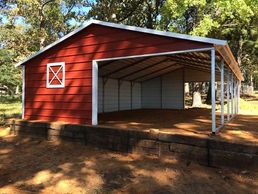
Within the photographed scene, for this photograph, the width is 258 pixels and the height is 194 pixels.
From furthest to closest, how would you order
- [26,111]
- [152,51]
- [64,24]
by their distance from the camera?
[64,24] → [26,111] → [152,51]

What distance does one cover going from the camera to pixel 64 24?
24500 millimetres

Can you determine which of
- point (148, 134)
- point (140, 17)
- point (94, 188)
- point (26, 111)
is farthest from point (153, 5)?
point (94, 188)

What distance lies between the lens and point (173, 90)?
1650 cm

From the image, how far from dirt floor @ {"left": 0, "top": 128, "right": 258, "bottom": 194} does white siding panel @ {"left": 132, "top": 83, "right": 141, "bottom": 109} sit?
988 centimetres

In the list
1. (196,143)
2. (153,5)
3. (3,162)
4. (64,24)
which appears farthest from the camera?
(64,24)

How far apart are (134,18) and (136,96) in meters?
7.66

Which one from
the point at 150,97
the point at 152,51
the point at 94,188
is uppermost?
the point at 152,51

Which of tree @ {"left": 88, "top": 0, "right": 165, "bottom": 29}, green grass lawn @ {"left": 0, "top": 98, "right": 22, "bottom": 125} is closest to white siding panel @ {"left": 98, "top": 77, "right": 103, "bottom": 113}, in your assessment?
green grass lawn @ {"left": 0, "top": 98, "right": 22, "bottom": 125}

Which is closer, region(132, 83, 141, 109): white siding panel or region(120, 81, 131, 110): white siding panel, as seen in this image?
region(120, 81, 131, 110): white siding panel

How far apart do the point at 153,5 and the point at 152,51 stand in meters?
14.6

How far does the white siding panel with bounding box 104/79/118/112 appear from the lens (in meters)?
13.5

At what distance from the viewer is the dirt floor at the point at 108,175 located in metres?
4.50

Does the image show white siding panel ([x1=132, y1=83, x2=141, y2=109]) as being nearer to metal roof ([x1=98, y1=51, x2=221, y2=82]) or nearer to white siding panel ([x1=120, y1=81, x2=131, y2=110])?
white siding panel ([x1=120, y1=81, x2=131, y2=110])

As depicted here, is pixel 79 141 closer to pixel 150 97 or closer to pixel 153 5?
pixel 150 97
